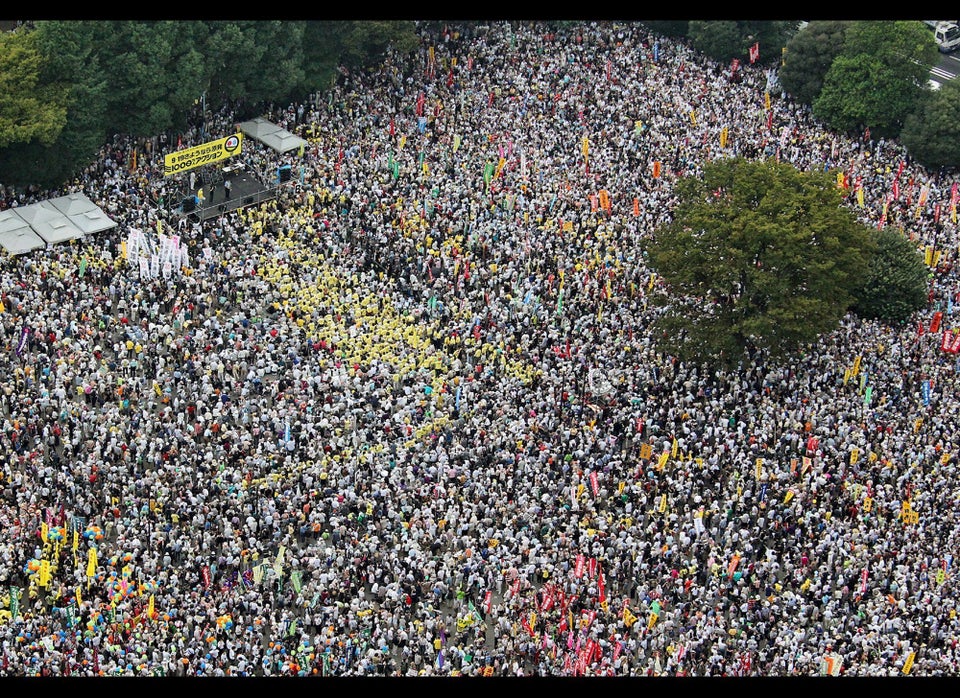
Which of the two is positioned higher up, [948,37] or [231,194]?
[948,37]

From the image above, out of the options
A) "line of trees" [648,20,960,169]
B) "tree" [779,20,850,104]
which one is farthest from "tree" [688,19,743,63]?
"tree" [779,20,850,104]

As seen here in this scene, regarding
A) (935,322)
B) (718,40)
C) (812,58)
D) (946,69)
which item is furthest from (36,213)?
(946,69)

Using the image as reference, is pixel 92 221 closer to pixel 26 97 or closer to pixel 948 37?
pixel 26 97

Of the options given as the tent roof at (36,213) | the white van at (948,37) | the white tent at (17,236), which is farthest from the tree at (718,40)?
the white tent at (17,236)

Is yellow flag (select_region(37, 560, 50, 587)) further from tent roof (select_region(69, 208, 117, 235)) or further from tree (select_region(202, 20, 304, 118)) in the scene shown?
tree (select_region(202, 20, 304, 118))

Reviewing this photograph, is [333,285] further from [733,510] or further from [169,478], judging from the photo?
[733,510]

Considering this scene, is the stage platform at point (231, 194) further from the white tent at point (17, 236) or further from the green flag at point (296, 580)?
the green flag at point (296, 580)
